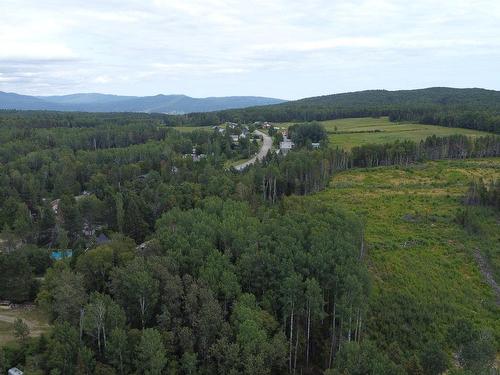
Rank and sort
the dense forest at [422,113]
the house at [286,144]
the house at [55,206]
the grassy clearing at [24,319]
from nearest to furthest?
the grassy clearing at [24,319], the house at [55,206], the house at [286,144], the dense forest at [422,113]

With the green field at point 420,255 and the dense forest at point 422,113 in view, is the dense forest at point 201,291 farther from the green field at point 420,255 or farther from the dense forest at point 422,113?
the dense forest at point 422,113

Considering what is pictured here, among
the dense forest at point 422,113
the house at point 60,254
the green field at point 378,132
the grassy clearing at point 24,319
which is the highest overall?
the dense forest at point 422,113

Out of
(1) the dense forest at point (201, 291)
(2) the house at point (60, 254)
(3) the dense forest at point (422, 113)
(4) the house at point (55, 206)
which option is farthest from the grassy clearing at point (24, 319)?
(3) the dense forest at point (422, 113)

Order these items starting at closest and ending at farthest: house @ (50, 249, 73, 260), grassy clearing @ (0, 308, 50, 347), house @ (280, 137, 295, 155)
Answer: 1. grassy clearing @ (0, 308, 50, 347)
2. house @ (50, 249, 73, 260)
3. house @ (280, 137, 295, 155)

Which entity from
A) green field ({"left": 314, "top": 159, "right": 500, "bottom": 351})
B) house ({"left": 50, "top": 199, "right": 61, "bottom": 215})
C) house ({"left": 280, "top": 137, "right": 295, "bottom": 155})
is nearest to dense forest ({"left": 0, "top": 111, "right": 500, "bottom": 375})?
green field ({"left": 314, "top": 159, "right": 500, "bottom": 351})

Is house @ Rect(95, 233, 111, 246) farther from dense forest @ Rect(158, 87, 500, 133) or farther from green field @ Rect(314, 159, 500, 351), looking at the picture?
dense forest @ Rect(158, 87, 500, 133)

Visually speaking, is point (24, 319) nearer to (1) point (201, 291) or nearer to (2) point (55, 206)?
(1) point (201, 291)
